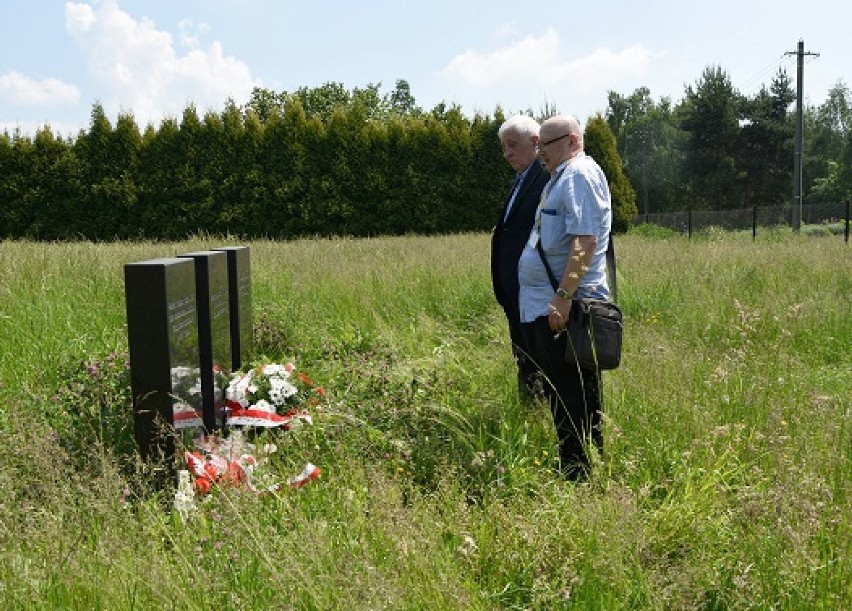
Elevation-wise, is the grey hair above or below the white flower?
above

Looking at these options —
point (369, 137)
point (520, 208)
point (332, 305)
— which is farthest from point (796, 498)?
point (369, 137)

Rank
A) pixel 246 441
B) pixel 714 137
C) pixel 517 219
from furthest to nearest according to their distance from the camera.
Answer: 1. pixel 714 137
2. pixel 517 219
3. pixel 246 441

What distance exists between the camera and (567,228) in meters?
3.46

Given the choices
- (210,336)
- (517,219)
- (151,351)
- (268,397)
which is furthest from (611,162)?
(151,351)

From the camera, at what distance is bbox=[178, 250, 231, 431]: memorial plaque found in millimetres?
4324

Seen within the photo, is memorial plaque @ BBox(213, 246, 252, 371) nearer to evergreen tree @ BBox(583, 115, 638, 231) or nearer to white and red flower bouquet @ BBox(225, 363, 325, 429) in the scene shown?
white and red flower bouquet @ BBox(225, 363, 325, 429)

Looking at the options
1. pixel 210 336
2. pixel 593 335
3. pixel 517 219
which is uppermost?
pixel 517 219

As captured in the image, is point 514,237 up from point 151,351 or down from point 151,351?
up

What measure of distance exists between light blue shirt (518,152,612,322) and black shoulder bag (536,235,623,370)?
0.14 metres

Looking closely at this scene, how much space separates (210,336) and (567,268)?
7.17ft

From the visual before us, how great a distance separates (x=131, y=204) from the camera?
19.8 metres

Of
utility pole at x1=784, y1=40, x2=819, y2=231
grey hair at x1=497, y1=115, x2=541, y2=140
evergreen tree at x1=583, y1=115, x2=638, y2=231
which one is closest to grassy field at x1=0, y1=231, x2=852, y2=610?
grey hair at x1=497, y1=115, x2=541, y2=140

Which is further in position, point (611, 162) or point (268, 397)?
point (611, 162)

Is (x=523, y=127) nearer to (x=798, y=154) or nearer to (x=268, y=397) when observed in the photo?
(x=268, y=397)
